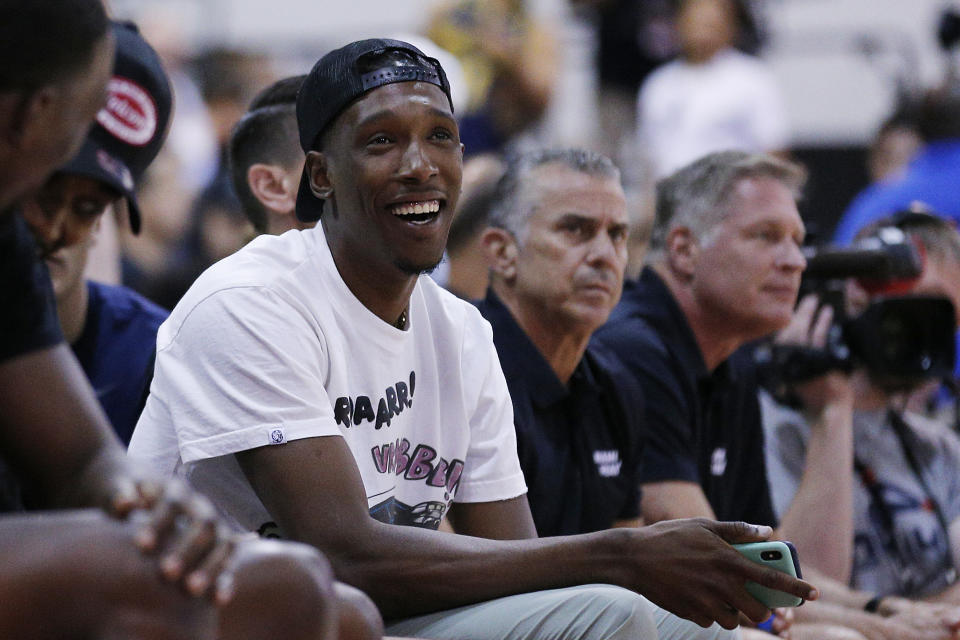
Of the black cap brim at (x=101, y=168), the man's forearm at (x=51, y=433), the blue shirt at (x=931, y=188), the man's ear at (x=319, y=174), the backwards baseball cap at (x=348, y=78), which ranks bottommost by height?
the blue shirt at (x=931, y=188)

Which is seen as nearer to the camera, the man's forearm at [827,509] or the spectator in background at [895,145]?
the man's forearm at [827,509]

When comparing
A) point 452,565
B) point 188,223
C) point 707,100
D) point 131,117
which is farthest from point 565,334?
point 707,100

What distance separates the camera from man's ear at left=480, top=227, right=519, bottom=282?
3381mm

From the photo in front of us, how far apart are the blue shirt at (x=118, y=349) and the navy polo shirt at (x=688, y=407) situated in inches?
46.0

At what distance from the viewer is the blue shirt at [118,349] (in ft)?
10.1

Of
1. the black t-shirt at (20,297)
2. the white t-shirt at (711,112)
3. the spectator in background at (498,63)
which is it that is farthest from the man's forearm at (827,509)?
the spectator in background at (498,63)

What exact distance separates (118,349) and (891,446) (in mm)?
2205

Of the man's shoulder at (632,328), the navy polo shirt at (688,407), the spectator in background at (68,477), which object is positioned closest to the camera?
the spectator in background at (68,477)

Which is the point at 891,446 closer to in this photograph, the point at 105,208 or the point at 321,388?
the point at 321,388

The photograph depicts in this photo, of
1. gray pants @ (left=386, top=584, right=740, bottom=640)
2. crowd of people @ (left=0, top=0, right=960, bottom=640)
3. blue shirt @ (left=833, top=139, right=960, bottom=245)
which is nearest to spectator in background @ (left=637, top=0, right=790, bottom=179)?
blue shirt @ (left=833, top=139, right=960, bottom=245)

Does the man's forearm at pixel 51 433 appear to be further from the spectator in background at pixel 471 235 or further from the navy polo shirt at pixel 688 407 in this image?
the spectator in background at pixel 471 235

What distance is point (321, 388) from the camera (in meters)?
2.28

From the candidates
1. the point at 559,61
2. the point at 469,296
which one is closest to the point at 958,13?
the point at 559,61

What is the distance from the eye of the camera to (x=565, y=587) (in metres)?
2.27
